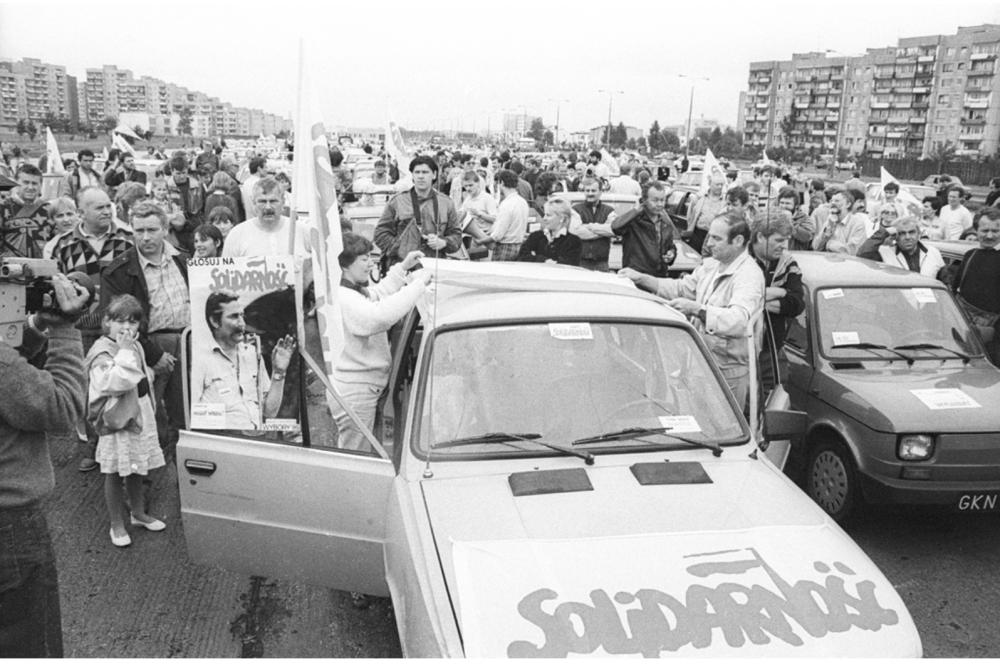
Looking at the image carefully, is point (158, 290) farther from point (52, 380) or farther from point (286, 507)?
point (52, 380)

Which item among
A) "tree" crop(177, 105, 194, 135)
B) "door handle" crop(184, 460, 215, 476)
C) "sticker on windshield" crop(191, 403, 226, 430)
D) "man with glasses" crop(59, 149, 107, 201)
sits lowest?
"door handle" crop(184, 460, 215, 476)

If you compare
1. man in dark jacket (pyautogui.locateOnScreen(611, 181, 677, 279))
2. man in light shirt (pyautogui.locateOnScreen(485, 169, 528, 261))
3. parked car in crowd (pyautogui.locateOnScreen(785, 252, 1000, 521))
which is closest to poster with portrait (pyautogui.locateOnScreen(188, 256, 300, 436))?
parked car in crowd (pyautogui.locateOnScreen(785, 252, 1000, 521))

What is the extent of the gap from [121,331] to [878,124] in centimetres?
14520

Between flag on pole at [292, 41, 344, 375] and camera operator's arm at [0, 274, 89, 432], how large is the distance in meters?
1.47

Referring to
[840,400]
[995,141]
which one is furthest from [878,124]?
[840,400]

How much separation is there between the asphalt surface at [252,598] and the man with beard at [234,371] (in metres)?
0.63

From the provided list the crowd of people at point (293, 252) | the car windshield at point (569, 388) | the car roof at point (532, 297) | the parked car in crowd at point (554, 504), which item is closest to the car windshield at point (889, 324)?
the crowd of people at point (293, 252)

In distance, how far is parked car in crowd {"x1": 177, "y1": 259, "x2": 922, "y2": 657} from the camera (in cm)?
257

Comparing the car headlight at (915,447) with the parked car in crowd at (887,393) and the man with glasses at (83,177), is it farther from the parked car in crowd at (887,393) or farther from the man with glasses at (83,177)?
the man with glasses at (83,177)

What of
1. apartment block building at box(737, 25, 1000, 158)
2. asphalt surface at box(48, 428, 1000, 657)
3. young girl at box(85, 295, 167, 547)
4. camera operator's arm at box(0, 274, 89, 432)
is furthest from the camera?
apartment block building at box(737, 25, 1000, 158)

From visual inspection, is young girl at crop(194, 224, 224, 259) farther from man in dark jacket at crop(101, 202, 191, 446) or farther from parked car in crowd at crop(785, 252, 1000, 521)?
parked car in crowd at crop(785, 252, 1000, 521)

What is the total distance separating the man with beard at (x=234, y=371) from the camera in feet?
13.1

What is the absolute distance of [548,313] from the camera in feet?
12.7

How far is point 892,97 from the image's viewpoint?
13012 centimetres
